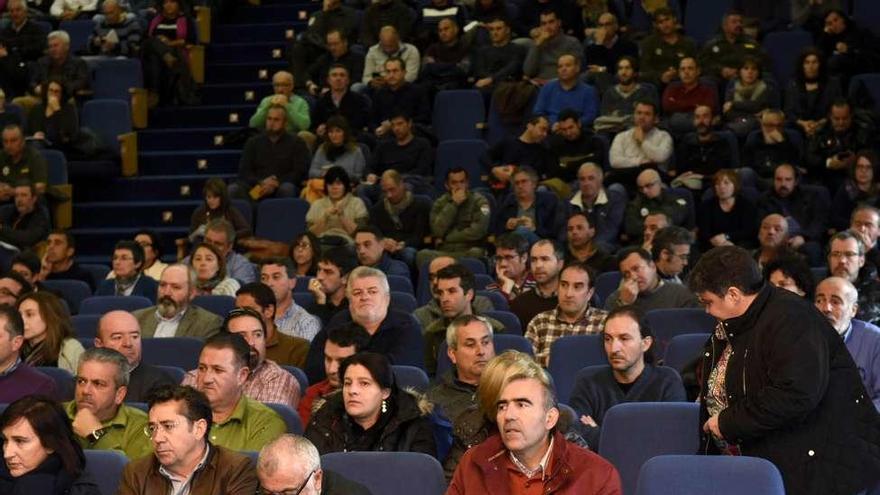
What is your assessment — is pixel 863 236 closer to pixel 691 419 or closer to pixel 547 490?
pixel 691 419

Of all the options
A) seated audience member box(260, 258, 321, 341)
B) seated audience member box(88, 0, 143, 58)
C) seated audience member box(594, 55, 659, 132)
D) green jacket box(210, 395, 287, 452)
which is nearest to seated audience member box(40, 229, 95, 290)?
seated audience member box(260, 258, 321, 341)

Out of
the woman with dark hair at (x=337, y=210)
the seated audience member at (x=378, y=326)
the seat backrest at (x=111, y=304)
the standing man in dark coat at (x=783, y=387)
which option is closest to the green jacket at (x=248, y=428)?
the seated audience member at (x=378, y=326)

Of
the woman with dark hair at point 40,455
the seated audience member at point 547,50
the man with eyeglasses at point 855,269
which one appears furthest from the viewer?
the seated audience member at point 547,50

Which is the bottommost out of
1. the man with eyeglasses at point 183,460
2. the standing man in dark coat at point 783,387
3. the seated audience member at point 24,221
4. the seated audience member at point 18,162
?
the seated audience member at point 24,221

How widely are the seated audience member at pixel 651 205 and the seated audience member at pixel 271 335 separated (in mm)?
2875

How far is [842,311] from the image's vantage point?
18.0ft

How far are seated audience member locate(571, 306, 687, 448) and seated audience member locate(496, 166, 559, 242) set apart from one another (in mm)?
3520

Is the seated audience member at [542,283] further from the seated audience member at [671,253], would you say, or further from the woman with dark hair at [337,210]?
the woman with dark hair at [337,210]

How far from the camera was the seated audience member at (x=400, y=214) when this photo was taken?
29.9 feet

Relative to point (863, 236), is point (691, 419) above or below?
above

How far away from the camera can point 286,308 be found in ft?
23.1

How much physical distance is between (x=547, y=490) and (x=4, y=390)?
2421mm

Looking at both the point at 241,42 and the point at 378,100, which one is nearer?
the point at 378,100

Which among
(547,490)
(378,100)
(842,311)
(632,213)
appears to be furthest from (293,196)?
(547,490)
